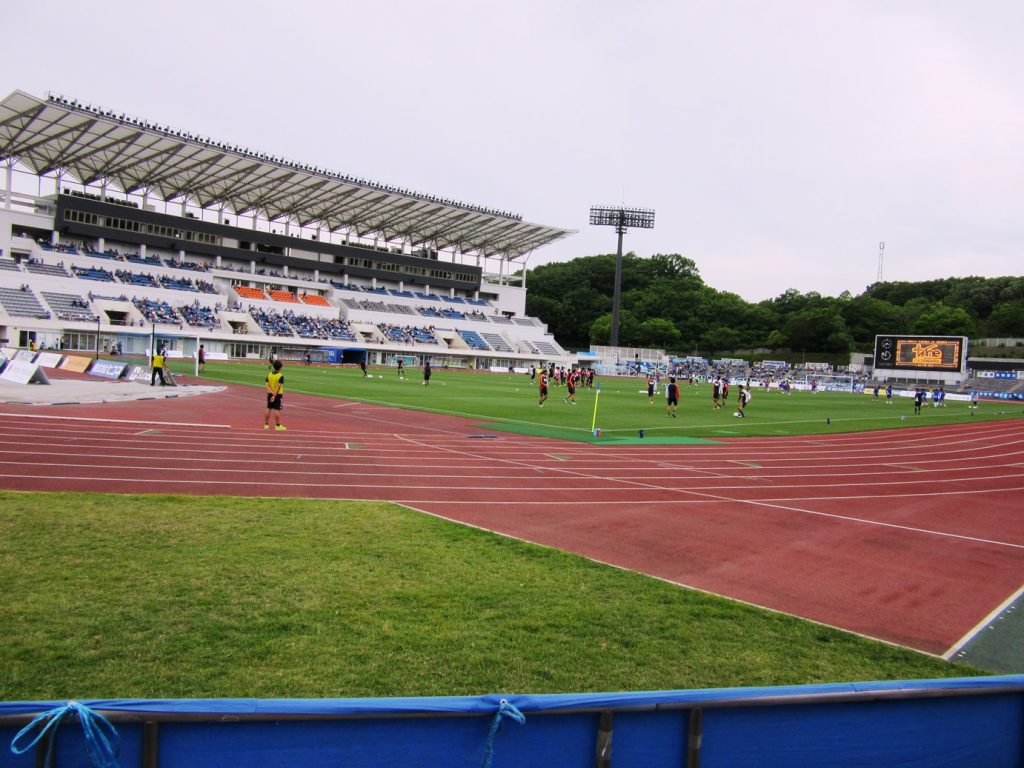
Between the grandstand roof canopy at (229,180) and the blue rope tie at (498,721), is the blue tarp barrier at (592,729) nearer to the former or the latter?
the blue rope tie at (498,721)

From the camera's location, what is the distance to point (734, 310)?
11806cm

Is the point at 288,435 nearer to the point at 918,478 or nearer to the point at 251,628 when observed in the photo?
the point at 251,628

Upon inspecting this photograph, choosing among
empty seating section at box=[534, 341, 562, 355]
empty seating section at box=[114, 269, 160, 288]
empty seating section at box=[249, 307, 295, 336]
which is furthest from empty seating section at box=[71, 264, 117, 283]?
empty seating section at box=[534, 341, 562, 355]

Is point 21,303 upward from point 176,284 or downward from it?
downward

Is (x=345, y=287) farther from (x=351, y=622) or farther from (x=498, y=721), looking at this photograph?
(x=498, y=721)

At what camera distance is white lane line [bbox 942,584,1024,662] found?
6421 mm

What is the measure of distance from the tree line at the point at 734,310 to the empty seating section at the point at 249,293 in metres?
58.6

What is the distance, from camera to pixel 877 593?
8.03m

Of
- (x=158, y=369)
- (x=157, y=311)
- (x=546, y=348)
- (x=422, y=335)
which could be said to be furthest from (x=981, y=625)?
(x=546, y=348)

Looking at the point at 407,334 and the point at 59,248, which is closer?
the point at 59,248

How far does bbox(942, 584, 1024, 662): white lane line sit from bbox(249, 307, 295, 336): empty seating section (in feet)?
222

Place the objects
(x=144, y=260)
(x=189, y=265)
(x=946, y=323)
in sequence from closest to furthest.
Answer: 1. (x=144, y=260)
2. (x=189, y=265)
3. (x=946, y=323)

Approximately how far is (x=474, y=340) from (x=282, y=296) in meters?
23.0

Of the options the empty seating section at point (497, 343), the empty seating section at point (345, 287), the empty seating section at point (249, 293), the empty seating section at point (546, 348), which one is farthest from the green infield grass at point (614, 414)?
the empty seating section at point (546, 348)
